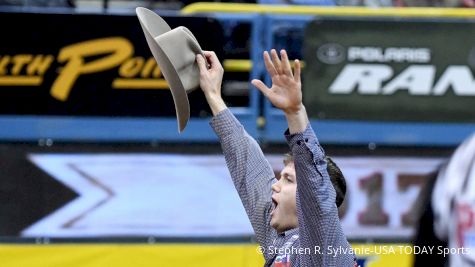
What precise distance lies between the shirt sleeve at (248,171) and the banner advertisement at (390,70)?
3.39 meters

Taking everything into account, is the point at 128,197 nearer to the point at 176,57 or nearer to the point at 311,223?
the point at 176,57

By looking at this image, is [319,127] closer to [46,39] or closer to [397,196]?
[397,196]

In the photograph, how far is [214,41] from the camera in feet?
24.0

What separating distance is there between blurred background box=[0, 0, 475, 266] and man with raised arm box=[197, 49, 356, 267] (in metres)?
3.24

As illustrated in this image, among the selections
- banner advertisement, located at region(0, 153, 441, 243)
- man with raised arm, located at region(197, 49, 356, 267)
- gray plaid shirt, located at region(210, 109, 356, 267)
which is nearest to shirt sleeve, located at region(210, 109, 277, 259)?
man with raised arm, located at region(197, 49, 356, 267)

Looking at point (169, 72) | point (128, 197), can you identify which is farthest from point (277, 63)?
point (128, 197)

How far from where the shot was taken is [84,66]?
739 centimetres

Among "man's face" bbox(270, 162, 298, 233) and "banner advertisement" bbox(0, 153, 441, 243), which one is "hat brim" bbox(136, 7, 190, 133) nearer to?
"man's face" bbox(270, 162, 298, 233)

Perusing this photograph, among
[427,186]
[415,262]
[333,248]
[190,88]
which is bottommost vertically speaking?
[415,262]

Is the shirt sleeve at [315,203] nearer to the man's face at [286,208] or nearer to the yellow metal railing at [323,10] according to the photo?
the man's face at [286,208]

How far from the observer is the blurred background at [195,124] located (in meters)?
7.34

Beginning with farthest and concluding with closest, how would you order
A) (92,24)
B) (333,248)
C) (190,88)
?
(92,24) → (190,88) → (333,248)

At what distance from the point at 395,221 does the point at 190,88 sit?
13.2 feet

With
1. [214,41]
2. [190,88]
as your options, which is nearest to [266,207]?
[190,88]
